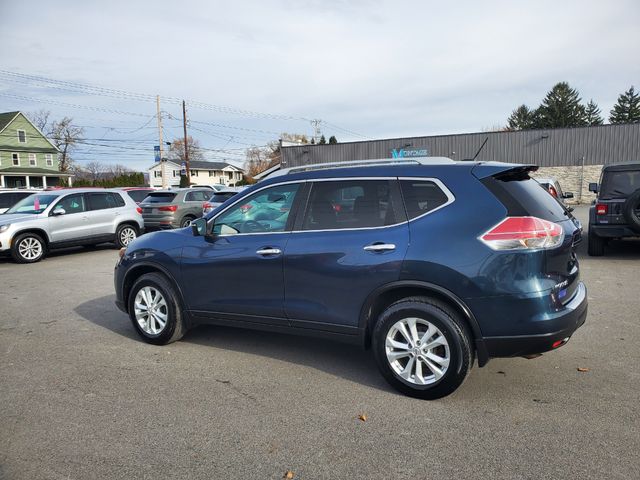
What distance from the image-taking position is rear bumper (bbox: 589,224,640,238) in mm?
8953

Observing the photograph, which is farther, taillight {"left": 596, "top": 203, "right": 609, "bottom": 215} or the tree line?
the tree line

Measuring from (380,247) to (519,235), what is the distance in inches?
39.4

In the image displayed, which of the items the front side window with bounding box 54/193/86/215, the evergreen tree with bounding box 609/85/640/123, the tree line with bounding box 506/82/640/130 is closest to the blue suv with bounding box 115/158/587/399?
the front side window with bounding box 54/193/86/215

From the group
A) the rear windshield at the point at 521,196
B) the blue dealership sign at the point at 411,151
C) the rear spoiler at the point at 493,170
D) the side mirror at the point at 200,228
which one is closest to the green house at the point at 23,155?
the blue dealership sign at the point at 411,151

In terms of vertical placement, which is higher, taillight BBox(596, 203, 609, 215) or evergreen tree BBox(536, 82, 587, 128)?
evergreen tree BBox(536, 82, 587, 128)

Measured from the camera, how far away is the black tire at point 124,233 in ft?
42.8

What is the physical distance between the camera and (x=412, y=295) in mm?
3686

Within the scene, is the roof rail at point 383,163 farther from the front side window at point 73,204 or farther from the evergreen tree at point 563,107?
the evergreen tree at point 563,107

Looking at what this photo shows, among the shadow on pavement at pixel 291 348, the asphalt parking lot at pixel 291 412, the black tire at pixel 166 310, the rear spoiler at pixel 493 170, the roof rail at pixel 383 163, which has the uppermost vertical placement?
the roof rail at pixel 383 163

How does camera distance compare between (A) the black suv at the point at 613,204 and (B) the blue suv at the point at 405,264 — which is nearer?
(B) the blue suv at the point at 405,264

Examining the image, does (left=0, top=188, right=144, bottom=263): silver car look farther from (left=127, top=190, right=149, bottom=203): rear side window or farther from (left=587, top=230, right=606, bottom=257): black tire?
(left=587, top=230, right=606, bottom=257): black tire

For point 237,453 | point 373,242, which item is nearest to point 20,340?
point 237,453

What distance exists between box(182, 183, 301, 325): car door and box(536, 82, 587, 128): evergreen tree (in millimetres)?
78516

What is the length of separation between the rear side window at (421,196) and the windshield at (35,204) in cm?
1091
